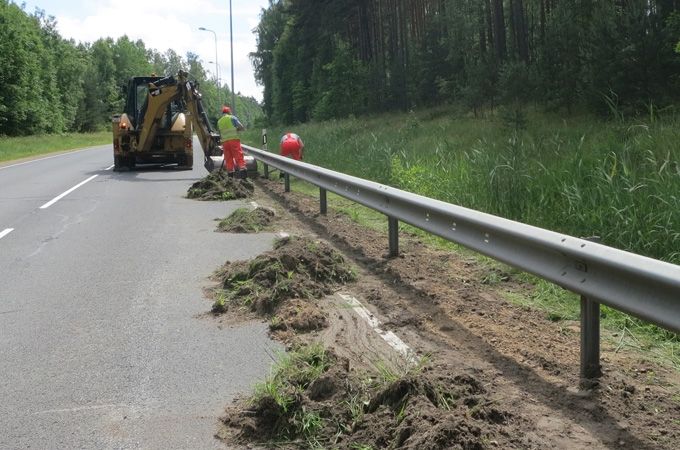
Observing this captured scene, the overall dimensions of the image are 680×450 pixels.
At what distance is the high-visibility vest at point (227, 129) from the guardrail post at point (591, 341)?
12.7m

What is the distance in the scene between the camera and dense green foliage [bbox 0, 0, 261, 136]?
66750 mm

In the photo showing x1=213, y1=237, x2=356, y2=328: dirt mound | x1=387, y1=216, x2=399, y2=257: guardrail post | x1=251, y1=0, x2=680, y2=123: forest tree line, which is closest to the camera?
x1=213, y1=237, x2=356, y2=328: dirt mound

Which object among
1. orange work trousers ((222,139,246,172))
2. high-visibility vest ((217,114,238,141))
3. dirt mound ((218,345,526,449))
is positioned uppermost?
high-visibility vest ((217,114,238,141))

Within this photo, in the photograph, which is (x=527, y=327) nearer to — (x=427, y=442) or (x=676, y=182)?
(x=427, y=442)

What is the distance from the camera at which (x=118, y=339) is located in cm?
520

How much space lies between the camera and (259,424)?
3.60 m

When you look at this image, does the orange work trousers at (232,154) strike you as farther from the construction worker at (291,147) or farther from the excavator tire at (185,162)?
the excavator tire at (185,162)

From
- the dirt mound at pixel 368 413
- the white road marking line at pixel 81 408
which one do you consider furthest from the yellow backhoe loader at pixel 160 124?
the dirt mound at pixel 368 413

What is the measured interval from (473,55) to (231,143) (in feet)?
81.9

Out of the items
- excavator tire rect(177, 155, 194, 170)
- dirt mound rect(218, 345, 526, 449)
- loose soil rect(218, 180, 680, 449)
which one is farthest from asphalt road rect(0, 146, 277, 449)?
excavator tire rect(177, 155, 194, 170)

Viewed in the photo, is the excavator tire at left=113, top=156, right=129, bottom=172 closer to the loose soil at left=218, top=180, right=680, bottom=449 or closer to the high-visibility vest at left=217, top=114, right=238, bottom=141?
the high-visibility vest at left=217, top=114, right=238, bottom=141

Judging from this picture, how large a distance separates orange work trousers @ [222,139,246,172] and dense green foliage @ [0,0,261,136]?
14.6 meters

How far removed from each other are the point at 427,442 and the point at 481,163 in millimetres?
8270

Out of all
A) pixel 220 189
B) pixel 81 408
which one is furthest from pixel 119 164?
pixel 81 408
